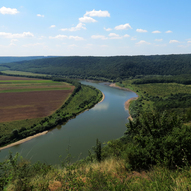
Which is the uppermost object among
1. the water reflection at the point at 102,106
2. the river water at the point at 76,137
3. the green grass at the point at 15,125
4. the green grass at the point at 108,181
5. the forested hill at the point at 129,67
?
the forested hill at the point at 129,67

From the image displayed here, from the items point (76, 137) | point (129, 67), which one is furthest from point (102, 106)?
point (129, 67)

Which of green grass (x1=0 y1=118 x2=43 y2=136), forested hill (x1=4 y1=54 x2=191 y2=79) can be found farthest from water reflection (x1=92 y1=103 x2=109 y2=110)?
forested hill (x1=4 y1=54 x2=191 y2=79)

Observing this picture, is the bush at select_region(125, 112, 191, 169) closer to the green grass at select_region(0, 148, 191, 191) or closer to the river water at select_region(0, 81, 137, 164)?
the green grass at select_region(0, 148, 191, 191)

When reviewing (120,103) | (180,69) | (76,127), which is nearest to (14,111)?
(76,127)

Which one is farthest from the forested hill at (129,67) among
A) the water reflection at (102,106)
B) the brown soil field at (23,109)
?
the brown soil field at (23,109)

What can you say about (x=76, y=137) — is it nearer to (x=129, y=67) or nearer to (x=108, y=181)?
(x=108, y=181)

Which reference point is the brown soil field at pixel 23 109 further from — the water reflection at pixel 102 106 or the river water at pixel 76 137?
the water reflection at pixel 102 106

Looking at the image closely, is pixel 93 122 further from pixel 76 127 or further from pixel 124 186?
pixel 124 186

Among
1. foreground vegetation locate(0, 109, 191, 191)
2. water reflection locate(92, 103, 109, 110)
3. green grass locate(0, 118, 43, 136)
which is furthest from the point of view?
water reflection locate(92, 103, 109, 110)
